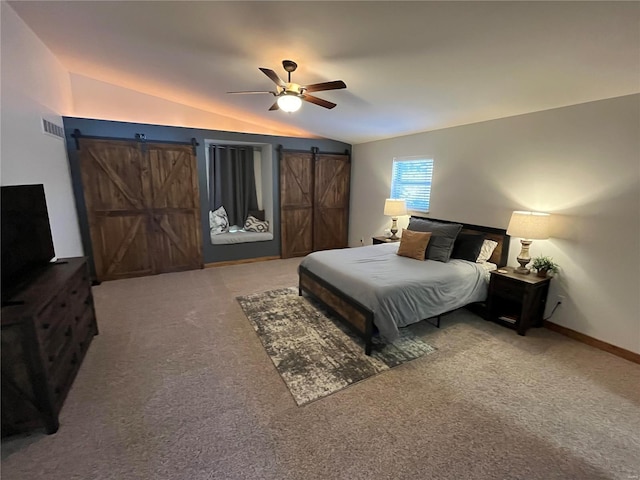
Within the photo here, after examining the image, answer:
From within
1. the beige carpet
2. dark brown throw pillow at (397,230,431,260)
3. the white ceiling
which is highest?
the white ceiling

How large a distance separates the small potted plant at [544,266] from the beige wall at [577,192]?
0.08m

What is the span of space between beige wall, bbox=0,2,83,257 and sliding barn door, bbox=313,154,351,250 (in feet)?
13.0

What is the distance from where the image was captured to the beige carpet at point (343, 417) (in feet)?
5.39

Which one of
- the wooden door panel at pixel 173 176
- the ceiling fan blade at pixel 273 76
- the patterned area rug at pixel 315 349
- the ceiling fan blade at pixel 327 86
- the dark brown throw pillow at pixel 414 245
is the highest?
the ceiling fan blade at pixel 273 76

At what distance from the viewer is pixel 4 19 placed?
8.29ft

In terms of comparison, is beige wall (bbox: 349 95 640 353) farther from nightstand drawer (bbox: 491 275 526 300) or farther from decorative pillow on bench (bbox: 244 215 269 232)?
decorative pillow on bench (bbox: 244 215 269 232)

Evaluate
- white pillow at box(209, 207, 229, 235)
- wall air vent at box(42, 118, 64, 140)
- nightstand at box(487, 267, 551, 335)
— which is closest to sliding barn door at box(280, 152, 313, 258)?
white pillow at box(209, 207, 229, 235)

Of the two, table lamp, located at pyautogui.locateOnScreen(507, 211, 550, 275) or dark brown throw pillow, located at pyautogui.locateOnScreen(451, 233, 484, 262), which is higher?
table lamp, located at pyautogui.locateOnScreen(507, 211, 550, 275)

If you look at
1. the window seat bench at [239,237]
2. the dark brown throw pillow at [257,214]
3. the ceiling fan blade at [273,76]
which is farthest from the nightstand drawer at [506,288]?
the dark brown throw pillow at [257,214]

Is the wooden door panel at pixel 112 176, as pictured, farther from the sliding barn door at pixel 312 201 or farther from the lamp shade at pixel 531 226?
the lamp shade at pixel 531 226

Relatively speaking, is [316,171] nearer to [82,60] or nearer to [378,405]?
[82,60]

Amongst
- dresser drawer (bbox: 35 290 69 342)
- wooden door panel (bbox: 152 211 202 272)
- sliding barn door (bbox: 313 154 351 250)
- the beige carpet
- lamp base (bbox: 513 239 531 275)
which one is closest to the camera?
the beige carpet

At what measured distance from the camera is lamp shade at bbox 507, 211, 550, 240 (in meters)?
2.95

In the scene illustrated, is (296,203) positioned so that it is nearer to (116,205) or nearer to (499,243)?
(116,205)
